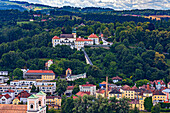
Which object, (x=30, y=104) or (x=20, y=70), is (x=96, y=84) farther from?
(x=30, y=104)

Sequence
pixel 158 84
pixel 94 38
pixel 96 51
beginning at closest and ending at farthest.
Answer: pixel 158 84 < pixel 96 51 < pixel 94 38

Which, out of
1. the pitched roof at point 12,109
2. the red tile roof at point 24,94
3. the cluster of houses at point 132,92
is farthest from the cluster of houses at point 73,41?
the pitched roof at point 12,109

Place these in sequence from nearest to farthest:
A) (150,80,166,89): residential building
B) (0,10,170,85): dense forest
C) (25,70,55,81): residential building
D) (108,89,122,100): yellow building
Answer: (108,89,122,100): yellow building, (150,80,166,89): residential building, (25,70,55,81): residential building, (0,10,170,85): dense forest

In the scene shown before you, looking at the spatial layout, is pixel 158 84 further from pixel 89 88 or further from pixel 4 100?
pixel 4 100

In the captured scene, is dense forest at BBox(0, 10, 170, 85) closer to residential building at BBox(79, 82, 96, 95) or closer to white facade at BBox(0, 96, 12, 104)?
residential building at BBox(79, 82, 96, 95)

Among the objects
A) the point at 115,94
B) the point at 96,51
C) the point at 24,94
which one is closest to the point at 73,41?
the point at 96,51

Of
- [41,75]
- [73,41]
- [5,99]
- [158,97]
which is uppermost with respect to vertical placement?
[73,41]

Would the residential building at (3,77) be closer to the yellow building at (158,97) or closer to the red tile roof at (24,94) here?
the red tile roof at (24,94)

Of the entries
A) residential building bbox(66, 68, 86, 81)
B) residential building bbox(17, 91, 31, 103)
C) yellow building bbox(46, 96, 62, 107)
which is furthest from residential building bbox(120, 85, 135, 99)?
residential building bbox(17, 91, 31, 103)

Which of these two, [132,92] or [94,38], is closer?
[132,92]
